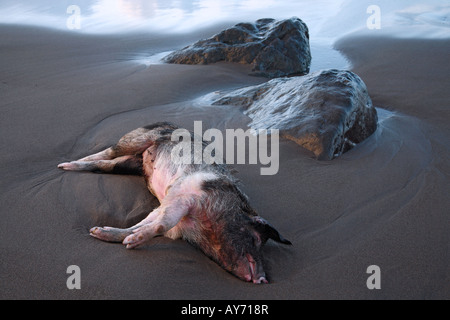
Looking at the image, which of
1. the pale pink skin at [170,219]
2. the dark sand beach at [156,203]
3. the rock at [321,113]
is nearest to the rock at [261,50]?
the dark sand beach at [156,203]

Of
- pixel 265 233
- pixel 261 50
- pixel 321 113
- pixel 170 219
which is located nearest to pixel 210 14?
pixel 261 50

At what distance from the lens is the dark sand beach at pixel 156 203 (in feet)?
8.68

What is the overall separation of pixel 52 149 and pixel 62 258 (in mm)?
2172

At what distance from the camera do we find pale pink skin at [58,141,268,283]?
2717mm

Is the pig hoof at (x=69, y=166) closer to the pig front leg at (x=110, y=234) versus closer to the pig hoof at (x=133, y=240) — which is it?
the pig front leg at (x=110, y=234)

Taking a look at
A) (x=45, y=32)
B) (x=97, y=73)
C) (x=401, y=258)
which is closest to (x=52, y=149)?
(x=97, y=73)

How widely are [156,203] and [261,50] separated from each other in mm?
5451

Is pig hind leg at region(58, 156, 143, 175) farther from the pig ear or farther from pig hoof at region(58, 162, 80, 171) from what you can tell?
the pig ear

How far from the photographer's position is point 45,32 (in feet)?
31.9

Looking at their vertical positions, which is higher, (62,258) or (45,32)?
(45,32)

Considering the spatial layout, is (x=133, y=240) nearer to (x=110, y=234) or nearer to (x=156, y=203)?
(x=110, y=234)

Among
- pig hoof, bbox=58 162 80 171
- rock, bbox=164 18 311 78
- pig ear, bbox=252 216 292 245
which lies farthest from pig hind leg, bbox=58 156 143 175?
rock, bbox=164 18 311 78

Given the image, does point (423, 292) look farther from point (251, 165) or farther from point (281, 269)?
point (251, 165)

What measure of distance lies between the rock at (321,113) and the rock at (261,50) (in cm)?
231
